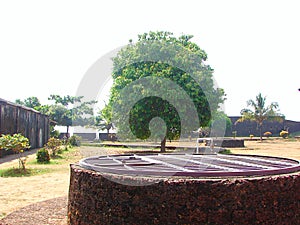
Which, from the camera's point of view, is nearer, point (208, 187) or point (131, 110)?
point (208, 187)

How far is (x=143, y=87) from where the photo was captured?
54.7 feet

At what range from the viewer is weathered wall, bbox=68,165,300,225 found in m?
3.25

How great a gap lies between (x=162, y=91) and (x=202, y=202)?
43.7 feet

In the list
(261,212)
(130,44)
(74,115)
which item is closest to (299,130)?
(74,115)

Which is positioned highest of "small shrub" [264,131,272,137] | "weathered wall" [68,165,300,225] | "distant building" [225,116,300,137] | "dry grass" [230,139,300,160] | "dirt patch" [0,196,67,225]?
"distant building" [225,116,300,137]

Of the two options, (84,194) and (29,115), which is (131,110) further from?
(84,194)

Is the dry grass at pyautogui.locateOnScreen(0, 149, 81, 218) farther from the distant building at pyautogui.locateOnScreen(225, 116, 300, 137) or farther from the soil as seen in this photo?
the distant building at pyautogui.locateOnScreen(225, 116, 300, 137)

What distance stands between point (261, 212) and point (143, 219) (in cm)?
117

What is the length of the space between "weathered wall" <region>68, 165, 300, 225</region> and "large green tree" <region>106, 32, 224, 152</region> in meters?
12.8

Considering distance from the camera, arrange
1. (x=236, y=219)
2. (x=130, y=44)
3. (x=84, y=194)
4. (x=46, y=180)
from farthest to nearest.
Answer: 1. (x=130, y=44)
2. (x=46, y=180)
3. (x=84, y=194)
4. (x=236, y=219)

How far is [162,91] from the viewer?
1644 centimetres

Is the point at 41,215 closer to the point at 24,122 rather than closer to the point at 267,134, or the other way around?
the point at 24,122

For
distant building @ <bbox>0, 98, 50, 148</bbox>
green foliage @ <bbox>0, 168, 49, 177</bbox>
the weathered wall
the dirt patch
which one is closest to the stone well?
the weathered wall

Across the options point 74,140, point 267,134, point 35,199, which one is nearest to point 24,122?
point 74,140
